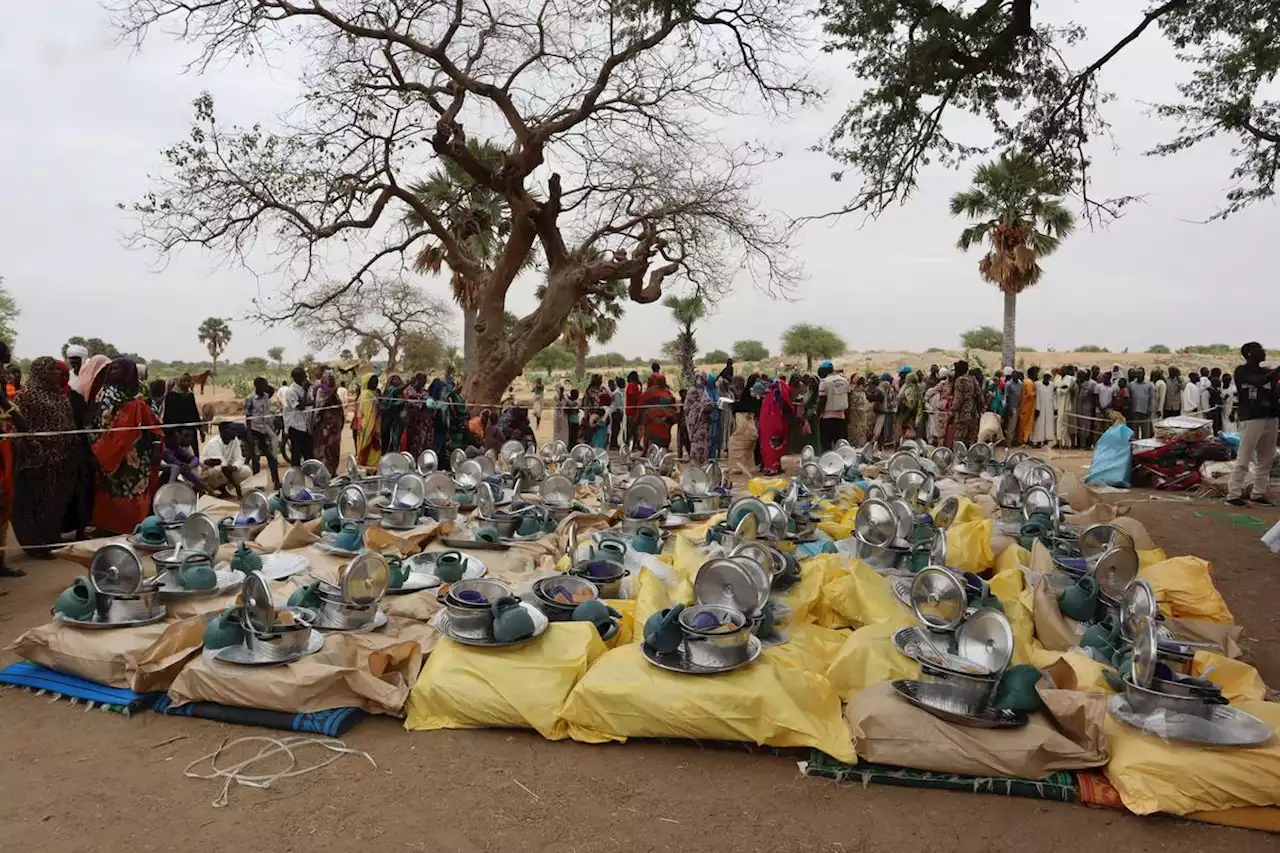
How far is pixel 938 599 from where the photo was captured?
4.07m

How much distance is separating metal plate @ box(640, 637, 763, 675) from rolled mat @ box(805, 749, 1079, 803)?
0.49 meters

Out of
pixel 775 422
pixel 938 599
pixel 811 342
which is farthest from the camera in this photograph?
pixel 811 342

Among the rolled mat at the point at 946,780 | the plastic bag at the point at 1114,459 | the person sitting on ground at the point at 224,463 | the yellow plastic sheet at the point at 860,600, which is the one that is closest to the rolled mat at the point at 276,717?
the rolled mat at the point at 946,780

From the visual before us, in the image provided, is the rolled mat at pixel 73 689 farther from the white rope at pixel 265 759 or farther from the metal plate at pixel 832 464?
the metal plate at pixel 832 464

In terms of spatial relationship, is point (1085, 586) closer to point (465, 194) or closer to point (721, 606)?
point (721, 606)

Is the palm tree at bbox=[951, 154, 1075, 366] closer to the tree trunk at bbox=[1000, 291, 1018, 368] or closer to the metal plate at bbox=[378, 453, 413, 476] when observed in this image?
the tree trunk at bbox=[1000, 291, 1018, 368]

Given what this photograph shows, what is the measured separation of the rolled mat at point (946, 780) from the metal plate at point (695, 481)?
425cm

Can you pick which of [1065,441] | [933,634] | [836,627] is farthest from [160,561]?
[1065,441]

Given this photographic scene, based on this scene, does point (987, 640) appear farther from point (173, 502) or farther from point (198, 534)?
point (173, 502)

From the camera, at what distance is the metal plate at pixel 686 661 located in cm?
352

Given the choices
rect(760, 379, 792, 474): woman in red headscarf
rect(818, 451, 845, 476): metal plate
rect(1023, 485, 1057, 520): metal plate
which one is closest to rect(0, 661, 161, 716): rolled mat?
rect(1023, 485, 1057, 520): metal plate

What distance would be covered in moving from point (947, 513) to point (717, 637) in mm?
3661

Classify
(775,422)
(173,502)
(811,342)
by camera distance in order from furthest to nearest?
(811,342) < (775,422) < (173,502)

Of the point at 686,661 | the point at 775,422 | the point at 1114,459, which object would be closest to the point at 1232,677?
the point at 686,661
